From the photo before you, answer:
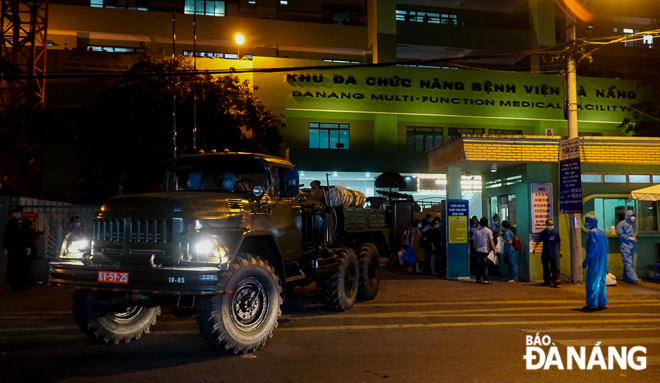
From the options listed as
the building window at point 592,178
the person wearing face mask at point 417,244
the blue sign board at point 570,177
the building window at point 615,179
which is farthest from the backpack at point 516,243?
the building window at point 615,179

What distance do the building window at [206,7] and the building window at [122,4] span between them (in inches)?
96.5

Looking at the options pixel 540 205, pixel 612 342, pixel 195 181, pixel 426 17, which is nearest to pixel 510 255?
pixel 540 205

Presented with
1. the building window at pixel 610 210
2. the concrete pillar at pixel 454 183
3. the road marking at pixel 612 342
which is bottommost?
the road marking at pixel 612 342

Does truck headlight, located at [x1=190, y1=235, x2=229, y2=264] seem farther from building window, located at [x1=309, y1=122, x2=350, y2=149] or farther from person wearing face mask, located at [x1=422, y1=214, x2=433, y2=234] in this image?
building window, located at [x1=309, y1=122, x2=350, y2=149]

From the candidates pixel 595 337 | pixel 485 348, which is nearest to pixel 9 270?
pixel 485 348

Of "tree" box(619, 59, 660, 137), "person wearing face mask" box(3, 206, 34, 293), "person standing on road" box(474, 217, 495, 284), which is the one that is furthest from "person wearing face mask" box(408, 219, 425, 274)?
"tree" box(619, 59, 660, 137)

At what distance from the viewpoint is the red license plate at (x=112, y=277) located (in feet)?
20.0

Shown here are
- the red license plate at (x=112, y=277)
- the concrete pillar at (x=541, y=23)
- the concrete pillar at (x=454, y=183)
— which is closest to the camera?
Answer: the red license plate at (x=112, y=277)

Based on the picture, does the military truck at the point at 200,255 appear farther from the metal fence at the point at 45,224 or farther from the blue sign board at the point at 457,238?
the metal fence at the point at 45,224

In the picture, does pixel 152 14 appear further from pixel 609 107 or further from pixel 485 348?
pixel 485 348

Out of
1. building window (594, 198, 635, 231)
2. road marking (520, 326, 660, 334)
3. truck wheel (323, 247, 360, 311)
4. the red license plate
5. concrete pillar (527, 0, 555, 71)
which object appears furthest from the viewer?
concrete pillar (527, 0, 555, 71)

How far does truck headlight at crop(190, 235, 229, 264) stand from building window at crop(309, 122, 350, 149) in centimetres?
2328

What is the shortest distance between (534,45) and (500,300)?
2468cm

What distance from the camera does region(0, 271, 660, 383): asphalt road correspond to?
5.59 metres
